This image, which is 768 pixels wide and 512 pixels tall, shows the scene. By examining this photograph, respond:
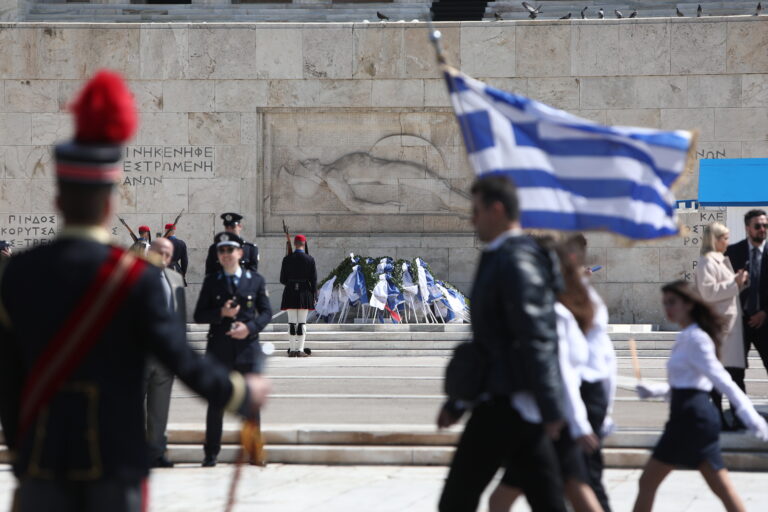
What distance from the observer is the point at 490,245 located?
4.73 metres

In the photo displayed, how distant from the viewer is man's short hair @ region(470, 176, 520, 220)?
4734 mm

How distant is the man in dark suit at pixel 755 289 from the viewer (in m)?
9.77

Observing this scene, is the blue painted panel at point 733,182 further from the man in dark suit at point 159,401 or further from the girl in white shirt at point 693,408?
the girl in white shirt at point 693,408

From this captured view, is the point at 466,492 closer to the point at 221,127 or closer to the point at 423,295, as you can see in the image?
the point at 423,295

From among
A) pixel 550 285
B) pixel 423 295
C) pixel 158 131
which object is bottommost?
pixel 423 295

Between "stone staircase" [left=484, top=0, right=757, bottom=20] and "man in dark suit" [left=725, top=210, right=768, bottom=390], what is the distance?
1605 centimetres

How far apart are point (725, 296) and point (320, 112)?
1439 cm

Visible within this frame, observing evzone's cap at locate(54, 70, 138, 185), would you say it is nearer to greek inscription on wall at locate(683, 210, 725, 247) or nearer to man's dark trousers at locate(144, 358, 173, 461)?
man's dark trousers at locate(144, 358, 173, 461)

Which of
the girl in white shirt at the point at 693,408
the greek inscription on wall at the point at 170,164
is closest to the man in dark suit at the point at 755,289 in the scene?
the girl in white shirt at the point at 693,408

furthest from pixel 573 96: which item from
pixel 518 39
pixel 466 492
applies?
pixel 466 492

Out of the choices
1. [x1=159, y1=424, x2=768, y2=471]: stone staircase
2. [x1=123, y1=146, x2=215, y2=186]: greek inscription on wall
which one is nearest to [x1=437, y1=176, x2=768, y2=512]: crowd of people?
[x1=159, y1=424, x2=768, y2=471]: stone staircase

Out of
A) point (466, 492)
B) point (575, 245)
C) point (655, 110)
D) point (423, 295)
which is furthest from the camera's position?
point (655, 110)

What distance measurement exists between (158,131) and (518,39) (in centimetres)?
704

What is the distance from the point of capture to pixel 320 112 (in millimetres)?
23109
